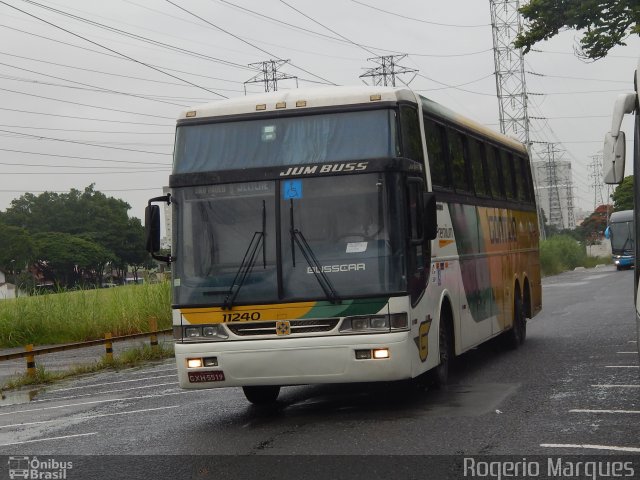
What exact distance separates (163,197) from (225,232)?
900mm

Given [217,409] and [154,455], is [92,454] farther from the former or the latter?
[217,409]

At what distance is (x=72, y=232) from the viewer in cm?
7262

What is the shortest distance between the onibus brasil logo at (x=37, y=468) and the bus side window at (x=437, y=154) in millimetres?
5552

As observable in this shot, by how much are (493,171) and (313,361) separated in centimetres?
745

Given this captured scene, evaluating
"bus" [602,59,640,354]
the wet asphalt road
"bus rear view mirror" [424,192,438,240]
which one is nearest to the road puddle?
the wet asphalt road

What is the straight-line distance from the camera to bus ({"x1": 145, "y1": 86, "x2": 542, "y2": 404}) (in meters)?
11.3

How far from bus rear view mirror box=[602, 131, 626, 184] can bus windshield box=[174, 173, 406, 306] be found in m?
2.29

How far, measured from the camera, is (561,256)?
78812 millimetres

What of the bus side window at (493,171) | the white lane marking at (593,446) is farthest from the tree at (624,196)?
the white lane marking at (593,446)

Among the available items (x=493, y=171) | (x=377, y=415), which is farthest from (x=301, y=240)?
(x=493, y=171)

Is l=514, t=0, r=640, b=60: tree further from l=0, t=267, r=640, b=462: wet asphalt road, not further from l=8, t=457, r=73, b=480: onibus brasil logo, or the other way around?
l=8, t=457, r=73, b=480: onibus brasil logo

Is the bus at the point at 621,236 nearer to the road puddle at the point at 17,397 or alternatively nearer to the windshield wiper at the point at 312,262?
the road puddle at the point at 17,397

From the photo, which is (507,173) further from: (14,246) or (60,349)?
(14,246)

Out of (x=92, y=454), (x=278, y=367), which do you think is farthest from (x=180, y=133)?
(x=92, y=454)
